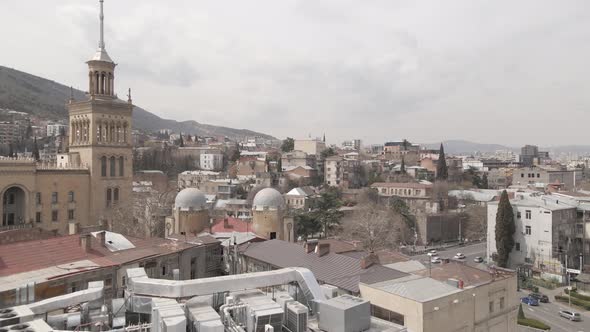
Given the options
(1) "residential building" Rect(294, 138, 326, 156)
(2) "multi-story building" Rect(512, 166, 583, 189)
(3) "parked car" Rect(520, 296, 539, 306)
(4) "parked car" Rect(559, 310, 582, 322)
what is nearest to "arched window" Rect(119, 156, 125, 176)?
(3) "parked car" Rect(520, 296, 539, 306)

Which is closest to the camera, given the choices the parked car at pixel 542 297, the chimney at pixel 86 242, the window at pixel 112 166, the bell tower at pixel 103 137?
the chimney at pixel 86 242

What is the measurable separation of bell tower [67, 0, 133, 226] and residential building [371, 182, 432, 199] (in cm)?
6051

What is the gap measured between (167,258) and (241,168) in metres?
97.1

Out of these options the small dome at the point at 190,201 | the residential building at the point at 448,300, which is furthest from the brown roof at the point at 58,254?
the small dome at the point at 190,201

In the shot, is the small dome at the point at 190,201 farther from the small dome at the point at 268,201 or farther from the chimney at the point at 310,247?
the chimney at the point at 310,247

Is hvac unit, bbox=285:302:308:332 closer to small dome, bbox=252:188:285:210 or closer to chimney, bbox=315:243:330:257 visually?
chimney, bbox=315:243:330:257

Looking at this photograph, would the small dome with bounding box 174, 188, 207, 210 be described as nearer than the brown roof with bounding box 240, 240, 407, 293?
No

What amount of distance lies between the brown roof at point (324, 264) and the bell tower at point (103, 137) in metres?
24.1

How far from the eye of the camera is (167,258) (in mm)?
24906

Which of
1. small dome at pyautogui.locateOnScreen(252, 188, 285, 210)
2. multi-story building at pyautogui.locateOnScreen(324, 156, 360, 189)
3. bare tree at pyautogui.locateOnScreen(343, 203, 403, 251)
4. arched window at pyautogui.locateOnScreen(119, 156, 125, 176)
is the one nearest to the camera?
small dome at pyautogui.locateOnScreen(252, 188, 285, 210)

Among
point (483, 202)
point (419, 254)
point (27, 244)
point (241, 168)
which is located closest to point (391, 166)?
point (241, 168)

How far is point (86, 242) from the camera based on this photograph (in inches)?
914

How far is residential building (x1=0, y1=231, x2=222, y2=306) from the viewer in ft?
59.3

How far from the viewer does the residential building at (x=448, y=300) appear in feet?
60.7
